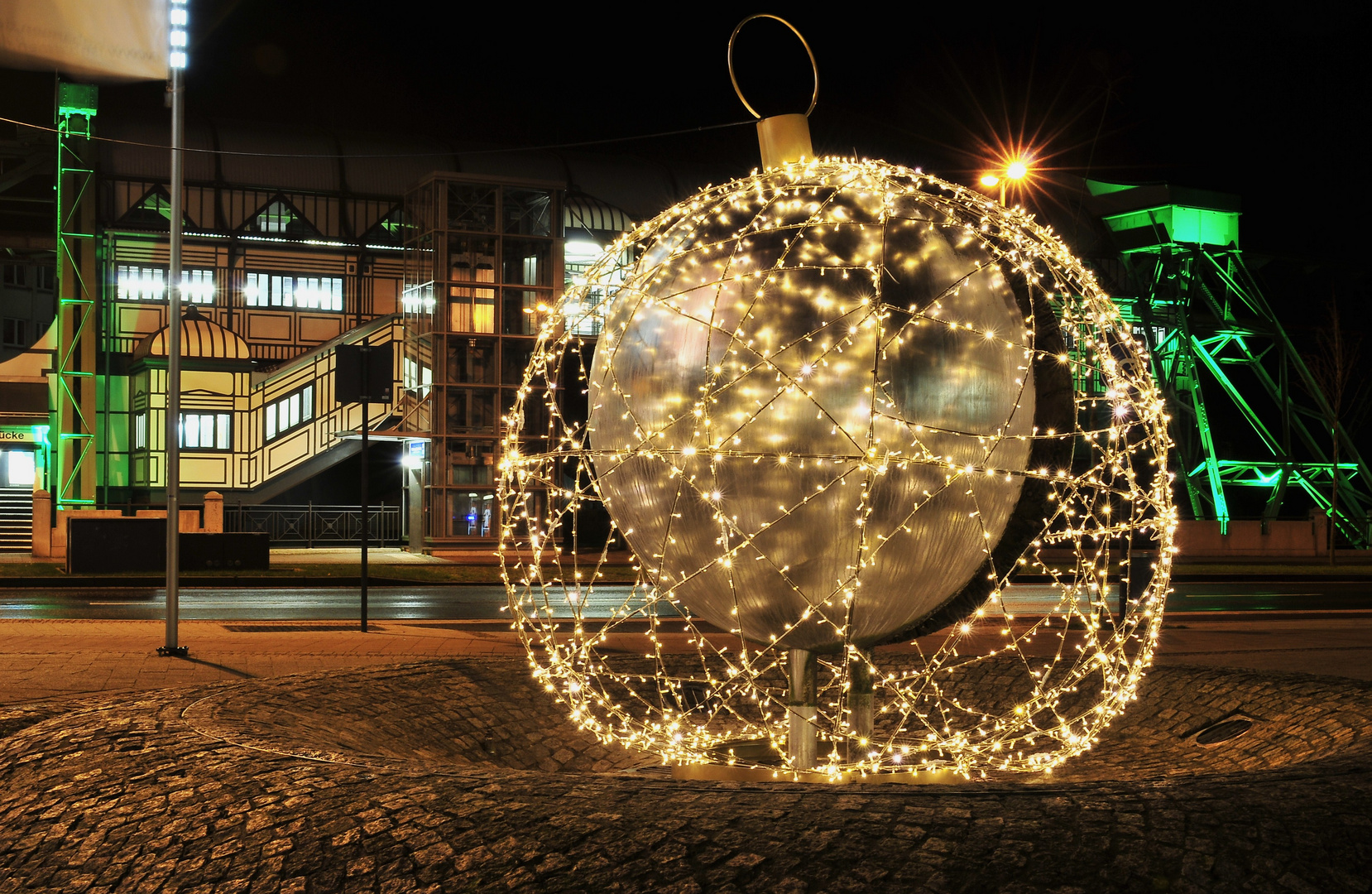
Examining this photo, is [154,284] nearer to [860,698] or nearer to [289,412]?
[289,412]

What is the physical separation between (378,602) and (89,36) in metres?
8.70

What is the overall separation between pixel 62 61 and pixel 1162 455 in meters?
10.7

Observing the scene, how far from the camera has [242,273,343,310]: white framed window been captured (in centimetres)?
3862

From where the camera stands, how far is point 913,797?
140 inches

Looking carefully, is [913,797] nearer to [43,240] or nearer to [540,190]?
[540,190]

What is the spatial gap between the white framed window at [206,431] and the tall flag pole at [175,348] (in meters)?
23.2

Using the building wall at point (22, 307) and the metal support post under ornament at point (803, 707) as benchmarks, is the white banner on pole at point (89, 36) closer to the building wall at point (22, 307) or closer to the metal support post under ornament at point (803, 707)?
the metal support post under ornament at point (803, 707)

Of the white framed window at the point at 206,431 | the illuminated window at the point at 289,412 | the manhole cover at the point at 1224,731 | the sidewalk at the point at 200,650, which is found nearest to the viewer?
the manhole cover at the point at 1224,731

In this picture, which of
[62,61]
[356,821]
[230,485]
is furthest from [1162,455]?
[230,485]

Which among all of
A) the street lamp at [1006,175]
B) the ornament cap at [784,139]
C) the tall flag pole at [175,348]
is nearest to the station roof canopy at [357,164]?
the street lamp at [1006,175]

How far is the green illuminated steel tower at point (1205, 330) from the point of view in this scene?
117 ft

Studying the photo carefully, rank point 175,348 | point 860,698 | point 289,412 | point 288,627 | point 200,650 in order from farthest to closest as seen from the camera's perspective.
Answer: point 289,412
point 288,627
point 200,650
point 175,348
point 860,698

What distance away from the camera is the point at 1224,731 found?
5961 mm

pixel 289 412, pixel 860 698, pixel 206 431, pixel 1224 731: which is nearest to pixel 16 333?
pixel 206 431
